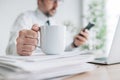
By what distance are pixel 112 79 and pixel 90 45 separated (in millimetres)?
3662

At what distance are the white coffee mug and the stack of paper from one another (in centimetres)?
8

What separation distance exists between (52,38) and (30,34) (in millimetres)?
92

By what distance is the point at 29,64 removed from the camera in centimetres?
→ 45

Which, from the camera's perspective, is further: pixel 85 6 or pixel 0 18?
pixel 85 6

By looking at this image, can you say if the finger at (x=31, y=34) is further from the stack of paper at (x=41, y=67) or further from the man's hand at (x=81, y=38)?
the man's hand at (x=81, y=38)

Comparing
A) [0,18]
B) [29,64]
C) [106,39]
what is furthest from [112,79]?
[106,39]

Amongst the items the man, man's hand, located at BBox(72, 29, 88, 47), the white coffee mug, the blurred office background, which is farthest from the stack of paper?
the blurred office background

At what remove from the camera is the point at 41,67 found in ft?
1.50

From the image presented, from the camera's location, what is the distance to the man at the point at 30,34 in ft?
2.28

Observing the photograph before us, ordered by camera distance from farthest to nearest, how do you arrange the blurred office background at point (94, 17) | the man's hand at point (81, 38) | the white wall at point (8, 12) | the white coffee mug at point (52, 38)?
the blurred office background at point (94, 17) → the white wall at point (8, 12) → the man's hand at point (81, 38) → the white coffee mug at point (52, 38)

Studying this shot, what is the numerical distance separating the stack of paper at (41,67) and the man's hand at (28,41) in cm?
17

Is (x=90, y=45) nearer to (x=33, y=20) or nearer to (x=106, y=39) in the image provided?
(x=106, y=39)

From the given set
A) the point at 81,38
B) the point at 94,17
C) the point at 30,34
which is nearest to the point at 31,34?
the point at 30,34

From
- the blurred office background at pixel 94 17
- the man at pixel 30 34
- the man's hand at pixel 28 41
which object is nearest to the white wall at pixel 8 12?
the blurred office background at pixel 94 17
